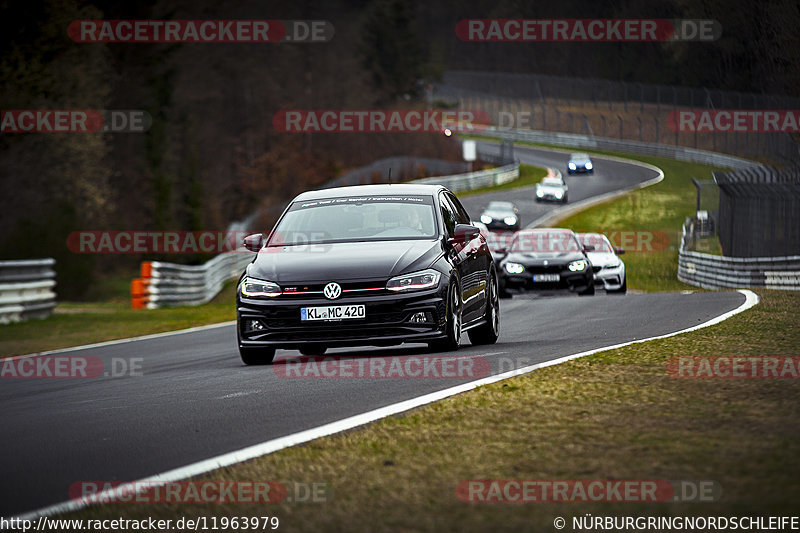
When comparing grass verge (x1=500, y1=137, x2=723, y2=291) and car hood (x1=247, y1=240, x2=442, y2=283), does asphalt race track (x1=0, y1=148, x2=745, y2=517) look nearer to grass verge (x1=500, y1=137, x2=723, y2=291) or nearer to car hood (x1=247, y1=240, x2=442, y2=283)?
car hood (x1=247, y1=240, x2=442, y2=283)

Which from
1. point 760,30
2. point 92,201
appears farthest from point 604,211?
point 92,201

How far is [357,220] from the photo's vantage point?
39.7 feet

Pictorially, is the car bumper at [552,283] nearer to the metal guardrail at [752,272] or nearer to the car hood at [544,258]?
the car hood at [544,258]

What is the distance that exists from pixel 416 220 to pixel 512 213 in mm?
37668

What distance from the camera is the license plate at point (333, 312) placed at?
426 inches

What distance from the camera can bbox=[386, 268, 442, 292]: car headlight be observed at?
10.9 metres

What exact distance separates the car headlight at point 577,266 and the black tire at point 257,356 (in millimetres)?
11872

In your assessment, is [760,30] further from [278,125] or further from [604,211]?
[278,125]

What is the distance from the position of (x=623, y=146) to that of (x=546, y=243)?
223ft

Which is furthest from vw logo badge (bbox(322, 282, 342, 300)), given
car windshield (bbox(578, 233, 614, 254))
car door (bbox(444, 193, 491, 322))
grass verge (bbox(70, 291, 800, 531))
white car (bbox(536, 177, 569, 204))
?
white car (bbox(536, 177, 569, 204))

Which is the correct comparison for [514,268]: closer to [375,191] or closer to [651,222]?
[375,191]

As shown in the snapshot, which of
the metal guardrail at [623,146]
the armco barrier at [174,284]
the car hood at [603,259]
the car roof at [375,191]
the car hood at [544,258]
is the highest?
the metal guardrail at [623,146]

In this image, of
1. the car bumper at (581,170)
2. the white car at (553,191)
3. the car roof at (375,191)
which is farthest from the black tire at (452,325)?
the car bumper at (581,170)

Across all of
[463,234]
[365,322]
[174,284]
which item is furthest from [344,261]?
[174,284]
